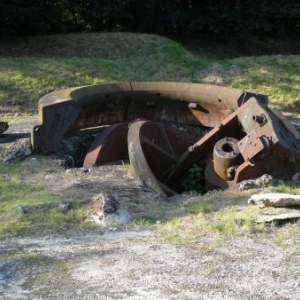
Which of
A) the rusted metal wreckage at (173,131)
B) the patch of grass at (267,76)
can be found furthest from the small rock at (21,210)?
the patch of grass at (267,76)

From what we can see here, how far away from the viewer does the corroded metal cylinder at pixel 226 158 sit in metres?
7.33

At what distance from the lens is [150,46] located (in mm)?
16703

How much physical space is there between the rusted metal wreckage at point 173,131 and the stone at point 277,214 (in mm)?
1470

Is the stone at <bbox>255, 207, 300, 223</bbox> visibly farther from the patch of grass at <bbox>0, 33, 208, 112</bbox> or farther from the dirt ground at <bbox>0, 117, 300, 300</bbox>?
the patch of grass at <bbox>0, 33, 208, 112</bbox>

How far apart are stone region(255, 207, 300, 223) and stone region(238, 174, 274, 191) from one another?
1162mm

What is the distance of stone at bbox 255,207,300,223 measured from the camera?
17.7 ft

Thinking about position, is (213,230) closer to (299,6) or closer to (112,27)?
(299,6)

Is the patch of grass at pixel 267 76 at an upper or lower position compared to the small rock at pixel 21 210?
lower

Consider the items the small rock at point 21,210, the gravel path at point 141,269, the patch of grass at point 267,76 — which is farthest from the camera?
the patch of grass at point 267,76

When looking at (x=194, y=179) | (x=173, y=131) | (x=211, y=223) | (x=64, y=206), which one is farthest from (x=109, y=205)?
(x=173, y=131)

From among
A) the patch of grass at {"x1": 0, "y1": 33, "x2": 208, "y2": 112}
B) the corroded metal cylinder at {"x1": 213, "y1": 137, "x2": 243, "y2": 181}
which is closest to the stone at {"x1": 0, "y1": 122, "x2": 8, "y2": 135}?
the patch of grass at {"x1": 0, "y1": 33, "x2": 208, "y2": 112}

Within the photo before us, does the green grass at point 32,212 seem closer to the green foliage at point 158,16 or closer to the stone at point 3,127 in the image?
the stone at point 3,127

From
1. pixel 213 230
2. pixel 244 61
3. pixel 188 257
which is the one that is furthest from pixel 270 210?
pixel 244 61

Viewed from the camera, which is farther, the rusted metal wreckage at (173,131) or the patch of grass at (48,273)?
the rusted metal wreckage at (173,131)
